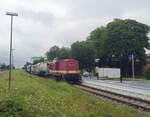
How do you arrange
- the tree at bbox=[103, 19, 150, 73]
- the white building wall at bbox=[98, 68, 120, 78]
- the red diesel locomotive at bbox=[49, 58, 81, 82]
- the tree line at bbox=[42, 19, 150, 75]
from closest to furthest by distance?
the red diesel locomotive at bbox=[49, 58, 81, 82], the white building wall at bbox=[98, 68, 120, 78], the tree at bbox=[103, 19, 150, 73], the tree line at bbox=[42, 19, 150, 75]

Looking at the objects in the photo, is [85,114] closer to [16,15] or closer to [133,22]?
[16,15]

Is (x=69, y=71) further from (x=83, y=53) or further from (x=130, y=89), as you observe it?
(x=83, y=53)

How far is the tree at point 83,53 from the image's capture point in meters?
48.5

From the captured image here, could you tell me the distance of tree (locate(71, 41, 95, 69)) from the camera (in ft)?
159

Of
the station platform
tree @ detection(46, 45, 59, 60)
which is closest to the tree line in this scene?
the station platform

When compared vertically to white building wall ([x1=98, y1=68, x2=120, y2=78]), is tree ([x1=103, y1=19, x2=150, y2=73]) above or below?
above

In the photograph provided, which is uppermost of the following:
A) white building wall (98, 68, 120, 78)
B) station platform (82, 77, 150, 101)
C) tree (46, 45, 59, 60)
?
tree (46, 45, 59, 60)

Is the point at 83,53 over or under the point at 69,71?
over

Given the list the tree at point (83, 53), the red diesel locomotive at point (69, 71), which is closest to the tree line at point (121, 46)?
the tree at point (83, 53)

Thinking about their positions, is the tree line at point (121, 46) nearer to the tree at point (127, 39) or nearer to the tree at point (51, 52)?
the tree at point (127, 39)

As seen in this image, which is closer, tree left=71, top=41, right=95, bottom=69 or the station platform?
the station platform

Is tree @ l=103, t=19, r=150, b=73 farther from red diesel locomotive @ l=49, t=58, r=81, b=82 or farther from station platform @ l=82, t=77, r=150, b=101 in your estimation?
red diesel locomotive @ l=49, t=58, r=81, b=82

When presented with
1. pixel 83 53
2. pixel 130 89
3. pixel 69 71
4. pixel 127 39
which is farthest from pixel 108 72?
pixel 130 89

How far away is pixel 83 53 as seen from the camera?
48.6 meters
